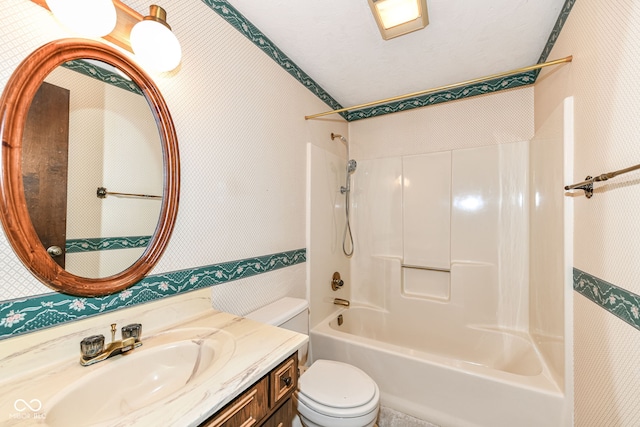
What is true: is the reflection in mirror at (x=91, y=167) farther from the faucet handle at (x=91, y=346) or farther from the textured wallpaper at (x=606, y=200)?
the textured wallpaper at (x=606, y=200)

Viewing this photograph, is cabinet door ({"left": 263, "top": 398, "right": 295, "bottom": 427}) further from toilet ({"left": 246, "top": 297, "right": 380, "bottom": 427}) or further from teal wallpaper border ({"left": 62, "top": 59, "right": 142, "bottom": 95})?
teal wallpaper border ({"left": 62, "top": 59, "right": 142, "bottom": 95})

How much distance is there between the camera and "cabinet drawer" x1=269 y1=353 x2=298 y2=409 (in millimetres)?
832

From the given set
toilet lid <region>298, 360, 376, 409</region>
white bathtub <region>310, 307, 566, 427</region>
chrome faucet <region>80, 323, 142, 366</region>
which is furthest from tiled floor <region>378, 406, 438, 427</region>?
chrome faucet <region>80, 323, 142, 366</region>

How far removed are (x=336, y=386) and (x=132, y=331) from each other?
1.01 meters

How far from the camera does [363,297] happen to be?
2537 millimetres

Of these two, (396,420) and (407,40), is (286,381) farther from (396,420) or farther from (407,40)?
(407,40)

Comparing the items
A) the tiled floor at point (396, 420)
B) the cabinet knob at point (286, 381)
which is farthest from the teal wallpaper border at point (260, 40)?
the tiled floor at point (396, 420)

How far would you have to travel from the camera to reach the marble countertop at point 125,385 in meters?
0.57

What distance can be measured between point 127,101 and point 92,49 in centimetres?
17

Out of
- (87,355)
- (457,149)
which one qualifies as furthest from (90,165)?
(457,149)

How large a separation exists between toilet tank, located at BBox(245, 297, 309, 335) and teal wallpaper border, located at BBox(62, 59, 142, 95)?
1.14 m

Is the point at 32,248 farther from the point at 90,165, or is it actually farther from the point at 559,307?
the point at 559,307

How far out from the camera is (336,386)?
133 cm

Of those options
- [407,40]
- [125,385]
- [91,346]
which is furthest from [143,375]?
[407,40]
